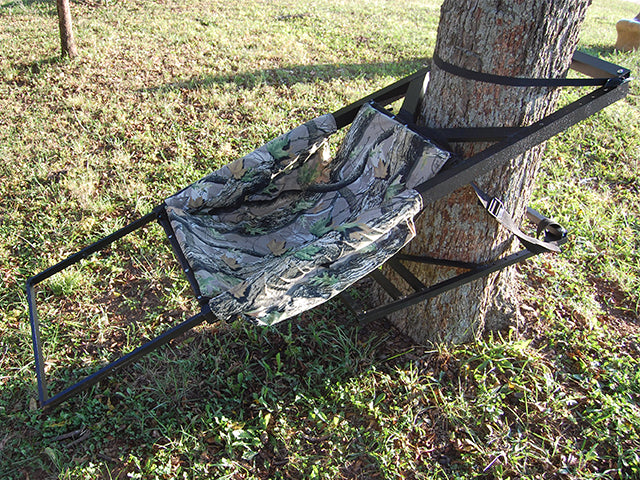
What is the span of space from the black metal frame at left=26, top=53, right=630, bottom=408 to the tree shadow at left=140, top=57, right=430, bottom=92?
320cm

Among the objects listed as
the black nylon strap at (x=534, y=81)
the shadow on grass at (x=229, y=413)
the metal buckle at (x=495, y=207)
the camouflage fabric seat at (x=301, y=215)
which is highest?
the black nylon strap at (x=534, y=81)

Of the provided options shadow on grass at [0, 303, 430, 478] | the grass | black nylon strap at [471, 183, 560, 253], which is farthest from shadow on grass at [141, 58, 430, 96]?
black nylon strap at [471, 183, 560, 253]

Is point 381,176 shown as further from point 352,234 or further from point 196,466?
point 196,466

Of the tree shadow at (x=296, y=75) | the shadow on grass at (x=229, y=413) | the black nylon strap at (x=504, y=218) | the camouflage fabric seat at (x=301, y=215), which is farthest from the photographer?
the tree shadow at (x=296, y=75)

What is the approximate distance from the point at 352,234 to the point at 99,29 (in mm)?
6325

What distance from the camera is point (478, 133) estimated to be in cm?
196

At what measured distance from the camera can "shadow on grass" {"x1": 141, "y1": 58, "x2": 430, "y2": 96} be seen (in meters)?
5.15

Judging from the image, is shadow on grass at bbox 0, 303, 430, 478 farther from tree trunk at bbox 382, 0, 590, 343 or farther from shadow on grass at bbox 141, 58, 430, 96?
shadow on grass at bbox 141, 58, 430, 96

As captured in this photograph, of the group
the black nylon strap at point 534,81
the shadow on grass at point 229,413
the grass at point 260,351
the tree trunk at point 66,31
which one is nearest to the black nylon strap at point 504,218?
the black nylon strap at point 534,81

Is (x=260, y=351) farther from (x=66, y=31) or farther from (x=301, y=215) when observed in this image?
(x=66, y=31)

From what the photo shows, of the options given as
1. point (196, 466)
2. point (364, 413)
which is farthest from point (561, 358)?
point (196, 466)

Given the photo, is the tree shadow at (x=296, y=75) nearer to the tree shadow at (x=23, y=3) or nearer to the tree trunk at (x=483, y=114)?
the tree trunk at (x=483, y=114)

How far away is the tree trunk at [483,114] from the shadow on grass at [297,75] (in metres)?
3.47

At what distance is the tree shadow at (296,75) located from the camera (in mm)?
5141
